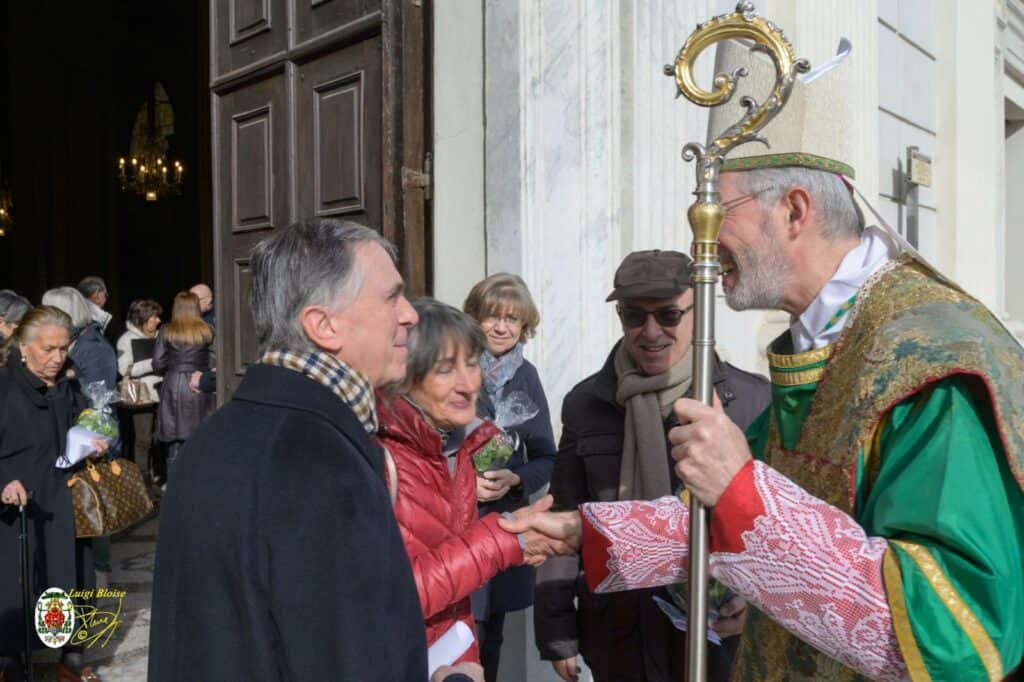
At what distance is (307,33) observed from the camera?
4.29 m

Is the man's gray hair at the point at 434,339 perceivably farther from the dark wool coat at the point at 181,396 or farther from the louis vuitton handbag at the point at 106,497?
the dark wool coat at the point at 181,396

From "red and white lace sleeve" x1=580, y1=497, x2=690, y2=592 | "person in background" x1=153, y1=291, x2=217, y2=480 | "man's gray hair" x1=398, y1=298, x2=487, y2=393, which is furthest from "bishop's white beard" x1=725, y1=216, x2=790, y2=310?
"person in background" x1=153, y1=291, x2=217, y2=480

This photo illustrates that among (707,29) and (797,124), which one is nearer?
(707,29)

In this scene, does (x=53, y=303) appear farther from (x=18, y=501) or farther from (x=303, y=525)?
(x=303, y=525)

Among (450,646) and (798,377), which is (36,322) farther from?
(798,377)

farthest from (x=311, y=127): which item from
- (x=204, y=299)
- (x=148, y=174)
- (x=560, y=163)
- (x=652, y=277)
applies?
(x=148, y=174)

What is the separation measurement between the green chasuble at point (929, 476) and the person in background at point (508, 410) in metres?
1.66

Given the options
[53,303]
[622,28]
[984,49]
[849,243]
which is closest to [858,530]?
[849,243]

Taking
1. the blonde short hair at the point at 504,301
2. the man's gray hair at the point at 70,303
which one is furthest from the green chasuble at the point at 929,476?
the man's gray hair at the point at 70,303

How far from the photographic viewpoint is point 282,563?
1.40 metres

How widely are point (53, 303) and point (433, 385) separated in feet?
14.4

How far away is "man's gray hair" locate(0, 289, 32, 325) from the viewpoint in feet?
18.2

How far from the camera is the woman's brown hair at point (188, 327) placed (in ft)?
24.5

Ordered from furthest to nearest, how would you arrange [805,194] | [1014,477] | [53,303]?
[53,303], [805,194], [1014,477]
